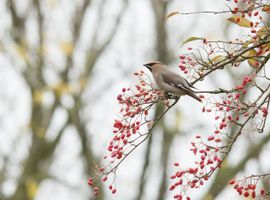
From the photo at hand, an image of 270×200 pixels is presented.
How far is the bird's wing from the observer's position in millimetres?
4677

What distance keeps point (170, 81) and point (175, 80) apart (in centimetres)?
6

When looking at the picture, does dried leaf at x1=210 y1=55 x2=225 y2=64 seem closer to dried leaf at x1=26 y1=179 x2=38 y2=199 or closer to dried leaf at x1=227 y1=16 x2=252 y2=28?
dried leaf at x1=227 y1=16 x2=252 y2=28

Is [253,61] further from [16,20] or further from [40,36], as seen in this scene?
[16,20]

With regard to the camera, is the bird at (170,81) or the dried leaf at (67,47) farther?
the dried leaf at (67,47)

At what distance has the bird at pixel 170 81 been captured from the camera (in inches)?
180

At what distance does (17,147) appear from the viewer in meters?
15.4

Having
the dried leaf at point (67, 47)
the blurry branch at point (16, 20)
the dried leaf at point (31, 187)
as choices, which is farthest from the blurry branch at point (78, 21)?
the dried leaf at point (31, 187)

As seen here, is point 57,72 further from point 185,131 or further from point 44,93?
point 185,131

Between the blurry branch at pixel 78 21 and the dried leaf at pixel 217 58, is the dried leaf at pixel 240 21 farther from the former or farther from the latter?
the blurry branch at pixel 78 21

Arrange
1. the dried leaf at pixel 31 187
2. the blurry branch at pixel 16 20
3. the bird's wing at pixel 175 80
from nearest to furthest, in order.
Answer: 1. the bird's wing at pixel 175 80
2. the dried leaf at pixel 31 187
3. the blurry branch at pixel 16 20

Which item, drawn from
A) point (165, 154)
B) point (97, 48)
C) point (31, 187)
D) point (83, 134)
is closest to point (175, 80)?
point (165, 154)

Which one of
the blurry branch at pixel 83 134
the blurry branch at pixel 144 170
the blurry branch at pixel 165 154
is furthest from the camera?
the blurry branch at pixel 83 134

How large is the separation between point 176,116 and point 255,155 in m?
2.65

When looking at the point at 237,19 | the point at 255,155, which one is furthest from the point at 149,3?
the point at 237,19
